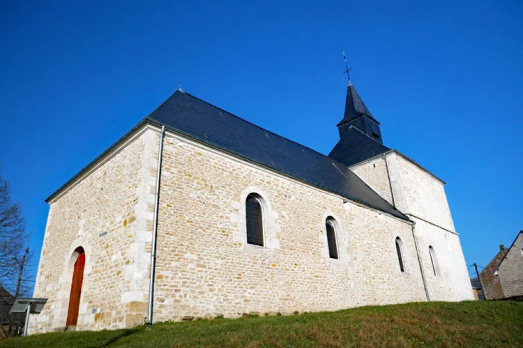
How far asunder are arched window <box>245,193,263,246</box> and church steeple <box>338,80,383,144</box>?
13145 millimetres

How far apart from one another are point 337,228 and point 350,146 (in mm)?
9302

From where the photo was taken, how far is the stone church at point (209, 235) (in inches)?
312

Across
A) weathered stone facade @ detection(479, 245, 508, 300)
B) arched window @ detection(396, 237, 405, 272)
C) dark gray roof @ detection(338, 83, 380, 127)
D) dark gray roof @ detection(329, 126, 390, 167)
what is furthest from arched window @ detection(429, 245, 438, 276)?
weathered stone facade @ detection(479, 245, 508, 300)

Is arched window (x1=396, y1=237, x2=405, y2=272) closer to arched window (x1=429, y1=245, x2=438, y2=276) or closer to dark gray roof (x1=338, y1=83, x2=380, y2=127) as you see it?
arched window (x1=429, y1=245, x2=438, y2=276)

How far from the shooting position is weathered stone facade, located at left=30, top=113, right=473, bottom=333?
7855 millimetres

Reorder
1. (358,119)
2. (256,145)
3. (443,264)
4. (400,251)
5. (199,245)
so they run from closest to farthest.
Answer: (199,245)
(256,145)
(400,251)
(443,264)
(358,119)

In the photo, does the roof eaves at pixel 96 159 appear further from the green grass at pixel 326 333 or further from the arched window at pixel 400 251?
the arched window at pixel 400 251

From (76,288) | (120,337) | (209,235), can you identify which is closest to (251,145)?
(209,235)

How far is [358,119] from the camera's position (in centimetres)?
2234

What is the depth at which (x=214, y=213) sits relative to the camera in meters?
9.24

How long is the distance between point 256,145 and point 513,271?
26211mm

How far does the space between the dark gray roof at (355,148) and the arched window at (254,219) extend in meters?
10.4

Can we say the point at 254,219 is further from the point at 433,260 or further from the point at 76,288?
the point at 433,260

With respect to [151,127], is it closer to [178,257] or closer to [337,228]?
[178,257]
